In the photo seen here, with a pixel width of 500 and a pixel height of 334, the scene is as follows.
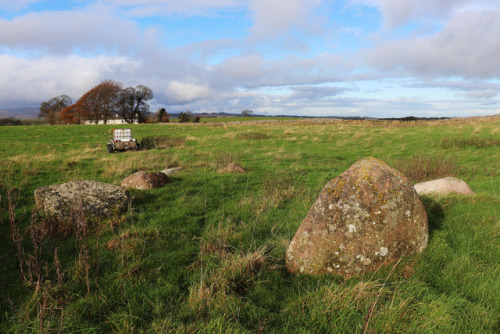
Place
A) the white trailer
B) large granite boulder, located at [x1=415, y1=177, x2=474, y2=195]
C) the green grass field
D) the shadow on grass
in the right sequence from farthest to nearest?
the white trailer < large granite boulder, located at [x1=415, y1=177, x2=474, y2=195] < the shadow on grass < the green grass field

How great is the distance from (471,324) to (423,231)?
4.84 ft

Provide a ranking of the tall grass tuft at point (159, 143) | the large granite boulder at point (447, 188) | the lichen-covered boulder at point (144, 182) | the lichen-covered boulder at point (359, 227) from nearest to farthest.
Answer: the lichen-covered boulder at point (359, 227), the large granite boulder at point (447, 188), the lichen-covered boulder at point (144, 182), the tall grass tuft at point (159, 143)

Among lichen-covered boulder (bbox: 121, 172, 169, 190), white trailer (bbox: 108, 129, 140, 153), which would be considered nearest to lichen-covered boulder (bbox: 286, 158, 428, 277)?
lichen-covered boulder (bbox: 121, 172, 169, 190)

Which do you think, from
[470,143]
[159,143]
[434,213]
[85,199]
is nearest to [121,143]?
[159,143]

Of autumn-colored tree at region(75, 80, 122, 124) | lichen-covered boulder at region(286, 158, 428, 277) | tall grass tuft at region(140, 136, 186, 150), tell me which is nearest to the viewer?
lichen-covered boulder at region(286, 158, 428, 277)

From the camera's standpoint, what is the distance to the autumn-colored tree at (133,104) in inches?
2753

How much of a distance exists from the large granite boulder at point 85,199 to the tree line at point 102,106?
216 ft

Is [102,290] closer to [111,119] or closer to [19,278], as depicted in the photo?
[19,278]

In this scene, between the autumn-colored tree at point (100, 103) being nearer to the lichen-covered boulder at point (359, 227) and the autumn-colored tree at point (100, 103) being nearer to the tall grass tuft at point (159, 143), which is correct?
the tall grass tuft at point (159, 143)

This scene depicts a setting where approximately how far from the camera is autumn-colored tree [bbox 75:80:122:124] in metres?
64.6

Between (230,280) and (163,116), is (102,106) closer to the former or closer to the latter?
(163,116)

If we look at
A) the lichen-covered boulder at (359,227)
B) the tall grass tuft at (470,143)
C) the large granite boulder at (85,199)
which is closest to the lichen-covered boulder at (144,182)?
the large granite boulder at (85,199)

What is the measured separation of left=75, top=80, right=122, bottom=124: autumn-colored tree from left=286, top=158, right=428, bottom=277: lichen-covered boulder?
71200 mm

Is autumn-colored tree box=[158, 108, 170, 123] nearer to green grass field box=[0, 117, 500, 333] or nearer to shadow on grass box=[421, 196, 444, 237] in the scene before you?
green grass field box=[0, 117, 500, 333]
